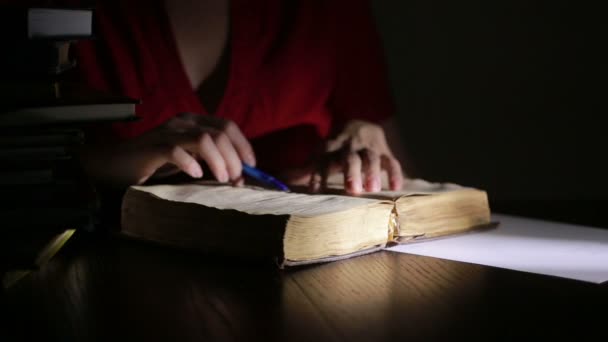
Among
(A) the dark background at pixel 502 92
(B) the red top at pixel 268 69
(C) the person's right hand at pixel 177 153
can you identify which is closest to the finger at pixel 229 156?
(C) the person's right hand at pixel 177 153

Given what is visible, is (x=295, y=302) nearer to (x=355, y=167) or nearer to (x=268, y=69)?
(x=355, y=167)

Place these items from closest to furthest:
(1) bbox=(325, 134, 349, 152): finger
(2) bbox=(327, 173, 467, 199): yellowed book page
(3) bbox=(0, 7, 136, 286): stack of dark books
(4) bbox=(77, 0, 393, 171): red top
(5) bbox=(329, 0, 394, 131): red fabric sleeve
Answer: (3) bbox=(0, 7, 136, 286): stack of dark books, (2) bbox=(327, 173, 467, 199): yellowed book page, (1) bbox=(325, 134, 349, 152): finger, (4) bbox=(77, 0, 393, 171): red top, (5) bbox=(329, 0, 394, 131): red fabric sleeve

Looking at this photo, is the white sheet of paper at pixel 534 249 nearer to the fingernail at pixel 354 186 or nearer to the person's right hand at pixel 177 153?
the fingernail at pixel 354 186

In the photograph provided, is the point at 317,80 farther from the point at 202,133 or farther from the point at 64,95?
the point at 64,95

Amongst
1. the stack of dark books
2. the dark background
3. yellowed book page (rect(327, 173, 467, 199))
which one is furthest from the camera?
the dark background

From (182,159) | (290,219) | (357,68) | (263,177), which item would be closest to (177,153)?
(182,159)

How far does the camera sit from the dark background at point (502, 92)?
2049mm

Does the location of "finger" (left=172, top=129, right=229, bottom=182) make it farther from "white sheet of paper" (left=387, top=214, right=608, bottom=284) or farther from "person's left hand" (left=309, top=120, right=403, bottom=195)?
"white sheet of paper" (left=387, top=214, right=608, bottom=284)

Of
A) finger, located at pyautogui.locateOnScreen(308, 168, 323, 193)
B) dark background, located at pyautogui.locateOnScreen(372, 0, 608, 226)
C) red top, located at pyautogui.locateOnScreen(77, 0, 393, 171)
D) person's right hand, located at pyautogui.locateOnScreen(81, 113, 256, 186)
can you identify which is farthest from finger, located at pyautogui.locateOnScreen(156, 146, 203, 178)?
dark background, located at pyautogui.locateOnScreen(372, 0, 608, 226)

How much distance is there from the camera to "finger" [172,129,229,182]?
0.93 metres

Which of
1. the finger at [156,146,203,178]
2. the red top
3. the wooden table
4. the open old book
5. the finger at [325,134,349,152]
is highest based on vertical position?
the red top

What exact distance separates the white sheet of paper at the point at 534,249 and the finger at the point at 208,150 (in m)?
0.28

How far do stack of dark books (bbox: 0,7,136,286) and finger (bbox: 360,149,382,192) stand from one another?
1.15 ft

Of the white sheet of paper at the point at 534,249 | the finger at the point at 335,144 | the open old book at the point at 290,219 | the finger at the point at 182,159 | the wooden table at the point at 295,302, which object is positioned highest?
the finger at the point at 335,144
